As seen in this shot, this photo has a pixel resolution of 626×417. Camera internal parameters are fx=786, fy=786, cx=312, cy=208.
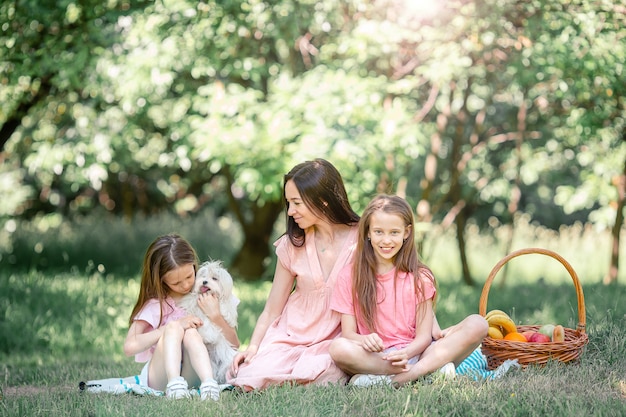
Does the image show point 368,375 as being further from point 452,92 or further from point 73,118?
point 73,118

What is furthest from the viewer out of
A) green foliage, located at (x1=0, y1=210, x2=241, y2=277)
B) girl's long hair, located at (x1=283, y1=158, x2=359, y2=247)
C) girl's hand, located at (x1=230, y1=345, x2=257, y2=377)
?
green foliage, located at (x1=0, y1=210, x2=241, y2=277)

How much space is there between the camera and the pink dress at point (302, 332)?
12.9 feet

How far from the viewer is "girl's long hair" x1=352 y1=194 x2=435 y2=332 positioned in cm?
399

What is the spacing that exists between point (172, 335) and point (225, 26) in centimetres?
376

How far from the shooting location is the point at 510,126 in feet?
33.3

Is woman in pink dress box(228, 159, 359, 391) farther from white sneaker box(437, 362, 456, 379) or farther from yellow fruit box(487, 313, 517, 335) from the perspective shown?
yellow fruit box(487, 313, 517, 335)

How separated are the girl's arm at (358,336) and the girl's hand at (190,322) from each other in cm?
73

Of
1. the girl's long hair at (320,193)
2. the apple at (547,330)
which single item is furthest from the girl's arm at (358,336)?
the apple at (547,330)

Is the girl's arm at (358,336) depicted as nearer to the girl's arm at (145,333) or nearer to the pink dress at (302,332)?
the pink dress at (302,332)

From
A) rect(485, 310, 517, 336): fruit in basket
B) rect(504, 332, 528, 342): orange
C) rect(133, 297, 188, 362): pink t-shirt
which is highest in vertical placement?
rect(133, 297, 188, 362): pink t-shirt

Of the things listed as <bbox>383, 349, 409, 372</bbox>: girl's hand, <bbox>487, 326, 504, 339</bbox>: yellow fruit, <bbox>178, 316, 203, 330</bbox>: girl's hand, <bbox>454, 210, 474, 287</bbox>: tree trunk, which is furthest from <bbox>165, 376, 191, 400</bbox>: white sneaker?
<bbox>454, 210, 474, 287</bbox>: tree trunk

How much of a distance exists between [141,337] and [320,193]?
1192 mm

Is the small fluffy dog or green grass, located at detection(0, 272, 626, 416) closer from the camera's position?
green grass, located at detection(0, 272, 626, 416)

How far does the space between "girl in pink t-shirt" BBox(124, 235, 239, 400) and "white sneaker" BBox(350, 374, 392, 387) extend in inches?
26.7
